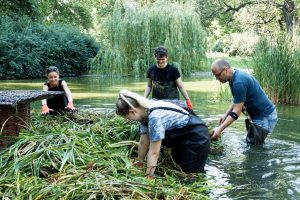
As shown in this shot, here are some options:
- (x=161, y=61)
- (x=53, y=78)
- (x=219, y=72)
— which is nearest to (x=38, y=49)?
(x=53, y=78)

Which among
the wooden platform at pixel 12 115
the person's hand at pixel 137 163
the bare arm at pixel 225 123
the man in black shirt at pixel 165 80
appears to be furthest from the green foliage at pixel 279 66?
the person's hand at pixel 137 163

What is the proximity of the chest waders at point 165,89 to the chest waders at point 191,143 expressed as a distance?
2.30m

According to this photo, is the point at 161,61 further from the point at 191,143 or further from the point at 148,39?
the point at 148,39

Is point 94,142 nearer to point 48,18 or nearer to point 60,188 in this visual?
point 60,188

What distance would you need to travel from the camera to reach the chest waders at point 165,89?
22.2ft

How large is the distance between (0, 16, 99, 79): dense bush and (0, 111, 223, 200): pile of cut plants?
1602 centimetres

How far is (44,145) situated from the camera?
4273 millimetres

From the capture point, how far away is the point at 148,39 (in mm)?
19234

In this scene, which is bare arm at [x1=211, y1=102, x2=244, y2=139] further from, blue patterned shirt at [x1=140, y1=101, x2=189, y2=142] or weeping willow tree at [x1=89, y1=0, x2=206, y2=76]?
weeping willow tree at [x1=89, y1=0, x2=206, y2=76]

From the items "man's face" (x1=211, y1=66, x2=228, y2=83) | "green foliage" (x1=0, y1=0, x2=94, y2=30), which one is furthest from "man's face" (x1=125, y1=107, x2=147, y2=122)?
"green foliage" (x1=0, y1=0, x2=94, y2=30)

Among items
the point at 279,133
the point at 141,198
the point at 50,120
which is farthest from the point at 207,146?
the point at 279,133

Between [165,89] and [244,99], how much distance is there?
1660 mm

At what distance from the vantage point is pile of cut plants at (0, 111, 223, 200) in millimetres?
3211

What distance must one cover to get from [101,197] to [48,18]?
1361 inches
